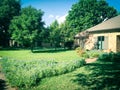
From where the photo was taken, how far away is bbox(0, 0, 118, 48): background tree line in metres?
35.0

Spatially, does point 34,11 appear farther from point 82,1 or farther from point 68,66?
point 68,66

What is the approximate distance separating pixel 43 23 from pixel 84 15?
17.7 m

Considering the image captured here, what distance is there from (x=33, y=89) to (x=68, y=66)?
4527 millimetres

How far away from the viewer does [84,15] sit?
50562 mm

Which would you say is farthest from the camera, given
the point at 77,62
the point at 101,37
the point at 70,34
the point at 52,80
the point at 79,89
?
the point at 70,34

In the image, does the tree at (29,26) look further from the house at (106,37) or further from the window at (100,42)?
the window at (100,42)

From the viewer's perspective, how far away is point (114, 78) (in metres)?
10.5

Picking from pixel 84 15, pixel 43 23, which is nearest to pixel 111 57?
pixel 43 23

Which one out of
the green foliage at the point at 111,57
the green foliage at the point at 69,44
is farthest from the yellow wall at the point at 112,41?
the green foliage at the point at 69,44

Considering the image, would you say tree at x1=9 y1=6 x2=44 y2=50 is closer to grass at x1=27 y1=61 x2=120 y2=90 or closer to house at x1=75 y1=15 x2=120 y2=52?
house at x1=75 y1=15 x2=120 y2=52

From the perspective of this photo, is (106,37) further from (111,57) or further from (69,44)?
(69,44)

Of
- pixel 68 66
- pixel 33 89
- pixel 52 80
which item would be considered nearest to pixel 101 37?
pixel 68 66

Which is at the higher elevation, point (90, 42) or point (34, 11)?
point (34, 11)

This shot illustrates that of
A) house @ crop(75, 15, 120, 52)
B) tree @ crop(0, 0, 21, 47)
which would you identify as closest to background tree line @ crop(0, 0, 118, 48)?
tree @ crop(0, 0, 21, 47)
